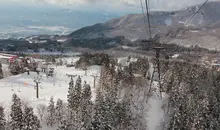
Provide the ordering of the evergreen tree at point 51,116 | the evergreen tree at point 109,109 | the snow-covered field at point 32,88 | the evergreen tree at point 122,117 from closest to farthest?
the evergreen tree at point 109,109, the evergreen tree at point 122,117, the evergreen tree at point 51,116, the snow-covered field at point 32,88

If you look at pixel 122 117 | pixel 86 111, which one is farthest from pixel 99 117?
pixel 122 117

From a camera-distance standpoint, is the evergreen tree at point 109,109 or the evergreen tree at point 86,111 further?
the evergreen tree at point 86,111

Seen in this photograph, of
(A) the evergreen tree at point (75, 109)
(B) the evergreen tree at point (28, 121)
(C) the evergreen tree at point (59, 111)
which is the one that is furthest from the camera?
(C) the evergreen tree at point (59, 111)

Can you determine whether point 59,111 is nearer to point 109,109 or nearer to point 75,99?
point 75,99

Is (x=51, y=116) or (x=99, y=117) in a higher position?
(x=99, y=117)

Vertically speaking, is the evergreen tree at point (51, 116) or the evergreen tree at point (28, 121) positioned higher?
the evergreen tree at point (28, 121)

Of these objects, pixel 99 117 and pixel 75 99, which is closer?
pixel 99 117

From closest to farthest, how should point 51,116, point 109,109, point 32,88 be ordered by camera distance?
point 109,109 < point 51,116 < point 32,88

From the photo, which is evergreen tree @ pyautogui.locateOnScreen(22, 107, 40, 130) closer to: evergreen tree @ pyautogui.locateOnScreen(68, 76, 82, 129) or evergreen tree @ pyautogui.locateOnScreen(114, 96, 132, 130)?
evergreen tree @ pyautogui.locateOnScreen(68, 76, 82, 129)

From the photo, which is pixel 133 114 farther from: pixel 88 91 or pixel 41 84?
pixel 41 84

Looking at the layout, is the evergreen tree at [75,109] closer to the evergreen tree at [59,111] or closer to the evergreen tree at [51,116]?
the evergreen tree at [59,111]

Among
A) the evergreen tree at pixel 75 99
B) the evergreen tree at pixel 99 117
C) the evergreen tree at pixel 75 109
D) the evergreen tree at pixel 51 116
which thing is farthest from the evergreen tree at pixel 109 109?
the evergreen tree at pixel 51 116
